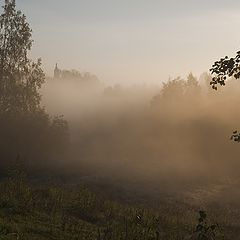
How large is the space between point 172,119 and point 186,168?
64.6ft

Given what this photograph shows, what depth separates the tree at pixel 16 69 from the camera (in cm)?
4525

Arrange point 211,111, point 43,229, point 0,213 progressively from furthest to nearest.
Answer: point 211,111
point 0,213
point 43,229

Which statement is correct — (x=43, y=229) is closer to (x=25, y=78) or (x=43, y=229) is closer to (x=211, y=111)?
(x=25, y=78)

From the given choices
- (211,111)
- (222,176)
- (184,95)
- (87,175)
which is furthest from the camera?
(184,95)

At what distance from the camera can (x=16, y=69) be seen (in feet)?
152

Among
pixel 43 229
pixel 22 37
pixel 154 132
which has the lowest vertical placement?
pixel 43 229

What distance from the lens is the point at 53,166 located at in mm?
44156

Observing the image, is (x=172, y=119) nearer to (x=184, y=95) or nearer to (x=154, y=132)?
(x=154, y=132)

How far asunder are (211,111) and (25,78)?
28.6 metres

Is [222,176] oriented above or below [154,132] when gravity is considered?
below

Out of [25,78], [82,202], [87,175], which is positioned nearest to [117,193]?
[87,175]

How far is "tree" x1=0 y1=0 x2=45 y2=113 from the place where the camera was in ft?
148

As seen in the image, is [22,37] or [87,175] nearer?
[87,175]

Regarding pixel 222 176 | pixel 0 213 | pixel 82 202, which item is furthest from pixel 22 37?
pixel 0 213
